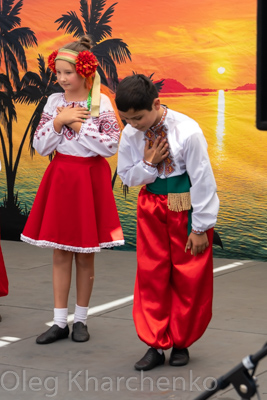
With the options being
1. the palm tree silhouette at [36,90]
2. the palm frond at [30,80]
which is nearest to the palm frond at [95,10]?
the palm tree silhouette at [36,90]

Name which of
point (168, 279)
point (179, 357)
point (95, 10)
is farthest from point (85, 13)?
point (179, 357)

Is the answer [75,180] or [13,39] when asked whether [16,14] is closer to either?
[13,39]

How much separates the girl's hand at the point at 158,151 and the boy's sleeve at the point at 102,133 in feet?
1.62

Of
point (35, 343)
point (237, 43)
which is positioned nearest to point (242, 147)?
point (237, 43)

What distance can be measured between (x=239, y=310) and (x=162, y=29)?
3041 millimetres

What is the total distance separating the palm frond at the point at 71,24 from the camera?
726 centimetres

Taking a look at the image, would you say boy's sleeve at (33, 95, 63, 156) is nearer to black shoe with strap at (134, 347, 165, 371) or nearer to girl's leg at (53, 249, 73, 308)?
girl's leg at (53, 249, 73, 308)

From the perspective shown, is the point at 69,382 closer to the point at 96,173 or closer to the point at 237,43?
the point at 96,173

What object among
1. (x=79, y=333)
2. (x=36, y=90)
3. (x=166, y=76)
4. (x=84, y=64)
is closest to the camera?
(x=84, y=64)

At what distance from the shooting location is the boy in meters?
3.45

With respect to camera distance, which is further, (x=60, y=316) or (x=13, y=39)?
(x=13, y=39)

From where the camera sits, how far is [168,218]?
11.7ft

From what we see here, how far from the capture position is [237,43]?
662cm

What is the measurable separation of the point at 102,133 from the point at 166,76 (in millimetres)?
3038
